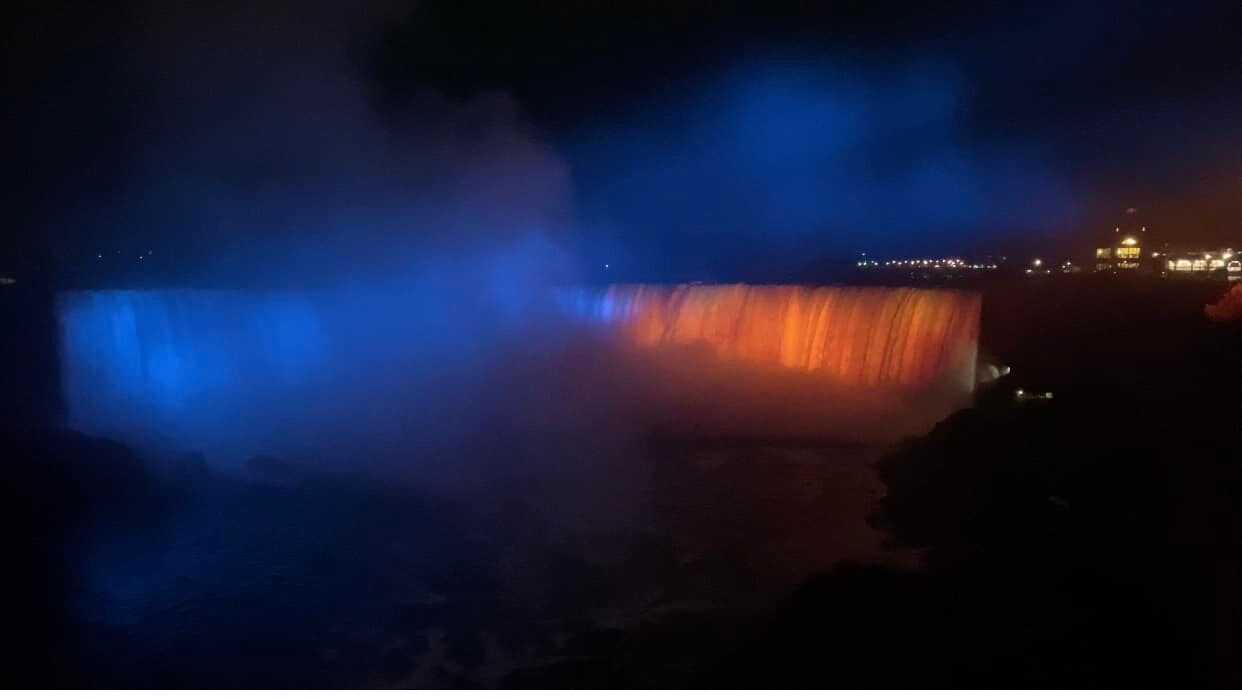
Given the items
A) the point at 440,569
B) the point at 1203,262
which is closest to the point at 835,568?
the point at 440,569

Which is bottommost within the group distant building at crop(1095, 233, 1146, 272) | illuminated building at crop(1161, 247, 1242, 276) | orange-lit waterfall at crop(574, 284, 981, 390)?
orange-lit waterfall at crop(574, 284, 981, 390)

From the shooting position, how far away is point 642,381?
15.8 metres

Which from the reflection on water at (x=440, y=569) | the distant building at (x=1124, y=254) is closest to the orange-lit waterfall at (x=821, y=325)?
the reflection on water at (x=440, y=569)

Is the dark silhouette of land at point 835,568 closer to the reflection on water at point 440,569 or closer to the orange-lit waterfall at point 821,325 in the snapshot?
the reflection on water at point 440,569

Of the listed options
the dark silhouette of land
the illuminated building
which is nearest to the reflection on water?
the dark silhouette of land

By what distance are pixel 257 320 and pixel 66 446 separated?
6.93m

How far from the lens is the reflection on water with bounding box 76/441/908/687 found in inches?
248

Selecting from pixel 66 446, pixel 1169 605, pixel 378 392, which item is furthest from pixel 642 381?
pixel 1169 605

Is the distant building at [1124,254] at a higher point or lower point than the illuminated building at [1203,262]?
higher

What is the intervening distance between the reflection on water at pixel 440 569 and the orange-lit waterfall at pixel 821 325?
261cm

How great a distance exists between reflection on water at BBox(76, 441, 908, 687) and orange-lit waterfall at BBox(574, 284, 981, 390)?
2614mm

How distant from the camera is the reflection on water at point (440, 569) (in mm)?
→ 6297

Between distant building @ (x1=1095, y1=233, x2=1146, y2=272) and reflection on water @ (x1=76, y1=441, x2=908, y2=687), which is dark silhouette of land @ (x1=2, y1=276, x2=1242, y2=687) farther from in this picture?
distant building @ (x1=1095, y1=233, x2=1146, y2=272)

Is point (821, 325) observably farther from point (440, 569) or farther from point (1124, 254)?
point (1124, 254)
